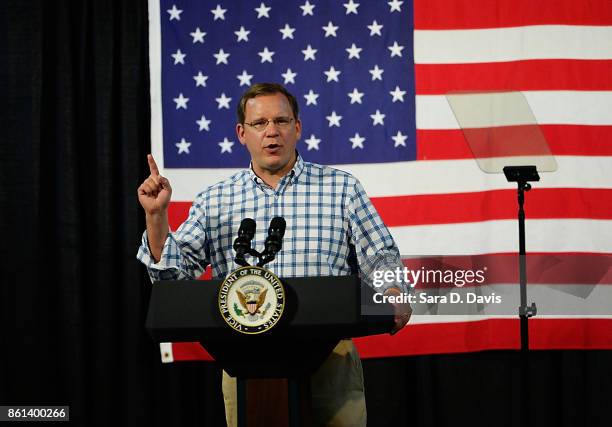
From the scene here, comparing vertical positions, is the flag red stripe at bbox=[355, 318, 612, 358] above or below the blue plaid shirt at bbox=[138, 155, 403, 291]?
below

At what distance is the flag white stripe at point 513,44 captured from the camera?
364 centimetres

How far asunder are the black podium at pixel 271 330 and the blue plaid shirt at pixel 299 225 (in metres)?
0.57

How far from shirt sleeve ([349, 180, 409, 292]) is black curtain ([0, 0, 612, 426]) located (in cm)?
149

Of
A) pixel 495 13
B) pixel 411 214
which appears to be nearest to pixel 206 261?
pixel 411 214

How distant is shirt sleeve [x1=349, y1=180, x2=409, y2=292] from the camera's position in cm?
225

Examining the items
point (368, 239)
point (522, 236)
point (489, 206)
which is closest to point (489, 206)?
point (489, 206)

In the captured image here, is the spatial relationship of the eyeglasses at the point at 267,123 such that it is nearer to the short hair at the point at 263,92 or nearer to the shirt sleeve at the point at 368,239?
the short hair at the point at 263,92

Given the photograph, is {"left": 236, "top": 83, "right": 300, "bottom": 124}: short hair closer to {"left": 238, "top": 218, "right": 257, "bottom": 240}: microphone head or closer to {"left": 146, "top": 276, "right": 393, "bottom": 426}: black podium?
{"left": 238, "top": 218, "right": 257, "bottom": 240}: microphone head

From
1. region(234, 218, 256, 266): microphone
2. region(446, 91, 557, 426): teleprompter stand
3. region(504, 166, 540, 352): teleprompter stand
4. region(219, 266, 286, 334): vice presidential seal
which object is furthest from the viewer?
region(446, 91, 557, 426): teleprompter stand

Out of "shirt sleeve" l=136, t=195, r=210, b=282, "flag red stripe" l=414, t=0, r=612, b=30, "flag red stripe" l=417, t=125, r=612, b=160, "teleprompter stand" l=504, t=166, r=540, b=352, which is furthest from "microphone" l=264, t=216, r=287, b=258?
"flag red stripe" l=414, t=0, r=612, b=30

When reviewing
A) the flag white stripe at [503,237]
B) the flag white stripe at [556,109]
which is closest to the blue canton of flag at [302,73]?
the flag white stripe at [556,109]

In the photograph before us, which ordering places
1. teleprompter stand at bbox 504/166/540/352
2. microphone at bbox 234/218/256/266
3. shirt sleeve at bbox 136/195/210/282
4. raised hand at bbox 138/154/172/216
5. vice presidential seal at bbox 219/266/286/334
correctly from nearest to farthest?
vice presidential seal at bbox 219/266/286/334 < microphone at bbox 234/218/256/266 < raised hand at bbox 138/154/172/216 < shirt sleeve at bbox 136/195/210/282 < teleprompter stand at bbox 504/166/540/352

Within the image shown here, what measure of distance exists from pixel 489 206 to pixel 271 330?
2.29 m

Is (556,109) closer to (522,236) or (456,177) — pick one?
(456,177)
